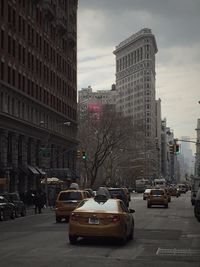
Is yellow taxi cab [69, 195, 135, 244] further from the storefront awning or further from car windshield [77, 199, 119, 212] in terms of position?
the storefront awning

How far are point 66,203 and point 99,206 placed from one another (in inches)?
501

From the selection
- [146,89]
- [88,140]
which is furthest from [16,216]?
[146,89]

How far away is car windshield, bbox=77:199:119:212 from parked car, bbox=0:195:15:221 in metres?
15.5

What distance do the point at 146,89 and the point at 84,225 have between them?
173100 mm

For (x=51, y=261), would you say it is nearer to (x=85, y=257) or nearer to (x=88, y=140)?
(x=85, y=257)

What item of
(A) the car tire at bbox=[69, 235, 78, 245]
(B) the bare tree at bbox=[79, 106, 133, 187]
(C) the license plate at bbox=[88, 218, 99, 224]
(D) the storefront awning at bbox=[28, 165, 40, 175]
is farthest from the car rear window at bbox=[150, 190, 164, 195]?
(B) the bare tree at bbox=[79, 106, 133, 187]

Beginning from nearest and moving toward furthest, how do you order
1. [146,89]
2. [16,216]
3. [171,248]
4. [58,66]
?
1. [171,248]
2. [16,216]
3. [58,66]
4. [146,89]

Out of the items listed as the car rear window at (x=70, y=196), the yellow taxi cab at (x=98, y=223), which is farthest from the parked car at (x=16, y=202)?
the yellow taxi cab at (x=98, y=223)

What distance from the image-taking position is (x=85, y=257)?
14430 mm

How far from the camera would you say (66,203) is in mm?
30797

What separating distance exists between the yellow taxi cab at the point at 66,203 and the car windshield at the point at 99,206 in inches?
460

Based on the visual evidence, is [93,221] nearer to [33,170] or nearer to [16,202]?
[16,202]

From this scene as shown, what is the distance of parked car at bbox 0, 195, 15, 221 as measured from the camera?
109 ft

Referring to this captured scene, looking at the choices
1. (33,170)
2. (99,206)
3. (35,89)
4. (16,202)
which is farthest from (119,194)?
(99,206)
